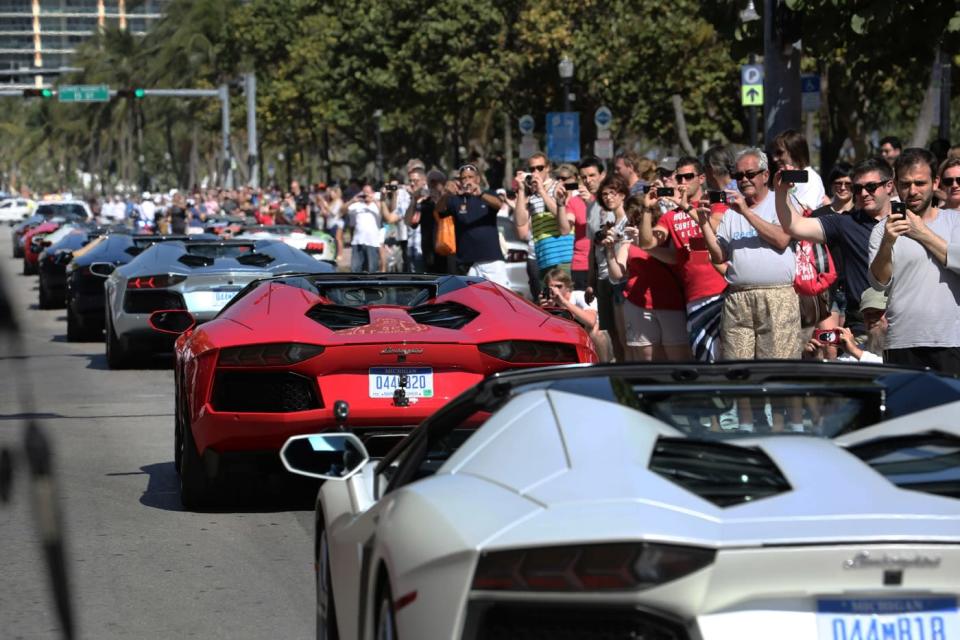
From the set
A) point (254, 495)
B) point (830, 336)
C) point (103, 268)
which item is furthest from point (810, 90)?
point (254, 495)

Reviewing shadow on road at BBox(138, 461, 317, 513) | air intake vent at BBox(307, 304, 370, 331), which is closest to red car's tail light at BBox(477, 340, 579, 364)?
air intake vent at BBox(307, 304, 370, 331)

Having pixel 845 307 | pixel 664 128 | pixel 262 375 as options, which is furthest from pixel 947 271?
pixel 664 128

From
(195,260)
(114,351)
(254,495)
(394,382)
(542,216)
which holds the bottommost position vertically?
(114,351)

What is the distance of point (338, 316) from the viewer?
354 inches

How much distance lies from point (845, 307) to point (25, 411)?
826cm

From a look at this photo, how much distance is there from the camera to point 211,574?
7.57 m

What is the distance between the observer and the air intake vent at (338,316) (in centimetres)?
886

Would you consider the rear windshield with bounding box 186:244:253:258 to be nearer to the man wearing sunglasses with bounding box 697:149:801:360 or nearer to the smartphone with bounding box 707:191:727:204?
the smartphone with bounding box 707:191:727:204

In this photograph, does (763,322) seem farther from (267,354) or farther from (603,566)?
(603,566)

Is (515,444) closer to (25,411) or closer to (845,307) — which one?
(25,411)

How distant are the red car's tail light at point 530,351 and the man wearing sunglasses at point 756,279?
1.31 meters

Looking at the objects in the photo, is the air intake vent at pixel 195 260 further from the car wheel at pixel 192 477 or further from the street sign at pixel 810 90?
the street sign at pixel 810 90

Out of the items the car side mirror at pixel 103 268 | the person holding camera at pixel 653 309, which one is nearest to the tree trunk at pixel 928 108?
the car side mirror at pixel 103 268

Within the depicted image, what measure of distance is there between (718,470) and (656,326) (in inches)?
301
